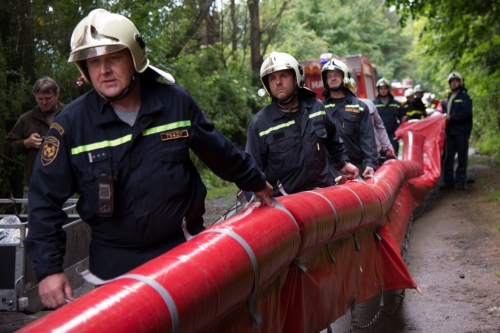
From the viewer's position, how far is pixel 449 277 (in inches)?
321

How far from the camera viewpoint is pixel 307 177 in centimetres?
638

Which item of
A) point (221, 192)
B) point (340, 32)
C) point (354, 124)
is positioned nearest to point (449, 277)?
point (354, 124)

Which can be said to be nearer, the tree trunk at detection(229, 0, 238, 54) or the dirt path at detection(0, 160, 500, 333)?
the dirt path at detection(0, 160, 500, 333)

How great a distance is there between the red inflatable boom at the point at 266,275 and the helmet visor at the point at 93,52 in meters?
0.99

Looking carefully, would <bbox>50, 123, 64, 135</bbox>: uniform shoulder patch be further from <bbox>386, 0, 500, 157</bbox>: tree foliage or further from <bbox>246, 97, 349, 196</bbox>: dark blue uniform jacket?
<bbox>386, 0, 500, 157</bbox>: tree foliage

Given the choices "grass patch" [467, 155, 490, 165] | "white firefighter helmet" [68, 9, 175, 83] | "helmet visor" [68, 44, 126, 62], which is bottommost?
"grass patch" [467, 155, 490, 165]

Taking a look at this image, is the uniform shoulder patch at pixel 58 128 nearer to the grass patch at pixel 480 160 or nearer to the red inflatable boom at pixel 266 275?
the red inflatable boom at pixel 266 275

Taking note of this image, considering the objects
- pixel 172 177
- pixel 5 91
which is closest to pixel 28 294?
pixel 172 177

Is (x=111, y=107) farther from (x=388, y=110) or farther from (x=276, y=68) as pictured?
(x=388, y=110)

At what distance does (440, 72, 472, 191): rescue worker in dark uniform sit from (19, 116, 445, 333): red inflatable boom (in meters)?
8.66

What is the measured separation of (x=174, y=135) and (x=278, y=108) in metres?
2.99

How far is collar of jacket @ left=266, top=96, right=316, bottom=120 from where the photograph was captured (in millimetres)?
6395

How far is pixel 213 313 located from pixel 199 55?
19.3 metres

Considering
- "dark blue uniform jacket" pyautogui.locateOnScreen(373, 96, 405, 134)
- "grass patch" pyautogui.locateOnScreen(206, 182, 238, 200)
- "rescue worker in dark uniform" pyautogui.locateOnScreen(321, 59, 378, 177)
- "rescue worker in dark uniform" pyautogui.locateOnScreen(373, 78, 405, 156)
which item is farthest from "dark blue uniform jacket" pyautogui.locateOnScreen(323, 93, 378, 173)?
"grass patch" pyautogui.locateOnScreen(206, 182, 238, 200)
